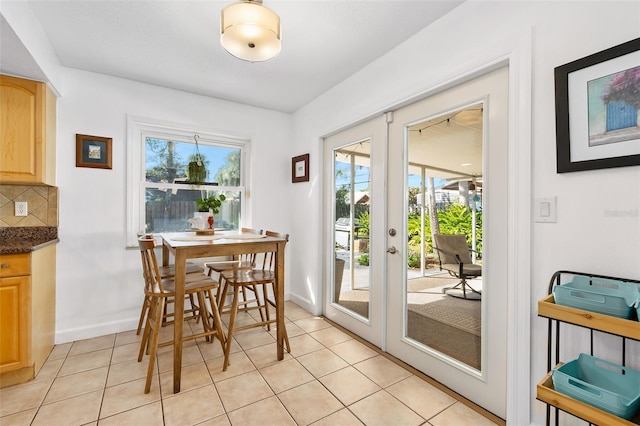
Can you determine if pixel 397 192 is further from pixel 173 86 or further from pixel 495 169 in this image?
pixel 173 86

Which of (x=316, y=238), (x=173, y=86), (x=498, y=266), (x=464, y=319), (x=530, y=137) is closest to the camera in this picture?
(x=530, y=137)

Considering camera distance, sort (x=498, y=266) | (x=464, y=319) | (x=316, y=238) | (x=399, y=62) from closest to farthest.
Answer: (x=498, y=266) < (x=464, y=319) < (x=399, y=62) < (x=316, y=238)

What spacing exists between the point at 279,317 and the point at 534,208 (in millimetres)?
1874

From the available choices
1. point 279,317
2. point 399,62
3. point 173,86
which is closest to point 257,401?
point 279,317

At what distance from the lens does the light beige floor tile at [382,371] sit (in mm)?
2033

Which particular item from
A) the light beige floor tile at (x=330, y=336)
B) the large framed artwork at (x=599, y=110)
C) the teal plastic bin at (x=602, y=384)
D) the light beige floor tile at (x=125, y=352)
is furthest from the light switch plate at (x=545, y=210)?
the light beige floor tile at (x=125, y=352)

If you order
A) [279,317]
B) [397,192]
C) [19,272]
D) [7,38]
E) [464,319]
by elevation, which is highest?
[7,38]

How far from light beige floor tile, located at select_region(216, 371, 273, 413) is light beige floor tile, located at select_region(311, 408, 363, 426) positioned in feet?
1.35

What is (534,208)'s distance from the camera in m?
1.49

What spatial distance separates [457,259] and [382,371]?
100 centimetres

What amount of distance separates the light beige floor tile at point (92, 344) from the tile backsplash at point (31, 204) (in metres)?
1.09

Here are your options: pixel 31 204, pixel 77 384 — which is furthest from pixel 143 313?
pixel 31 204

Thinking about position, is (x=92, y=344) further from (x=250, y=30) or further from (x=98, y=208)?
(x=250, y=30)

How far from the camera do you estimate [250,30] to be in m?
1.58
